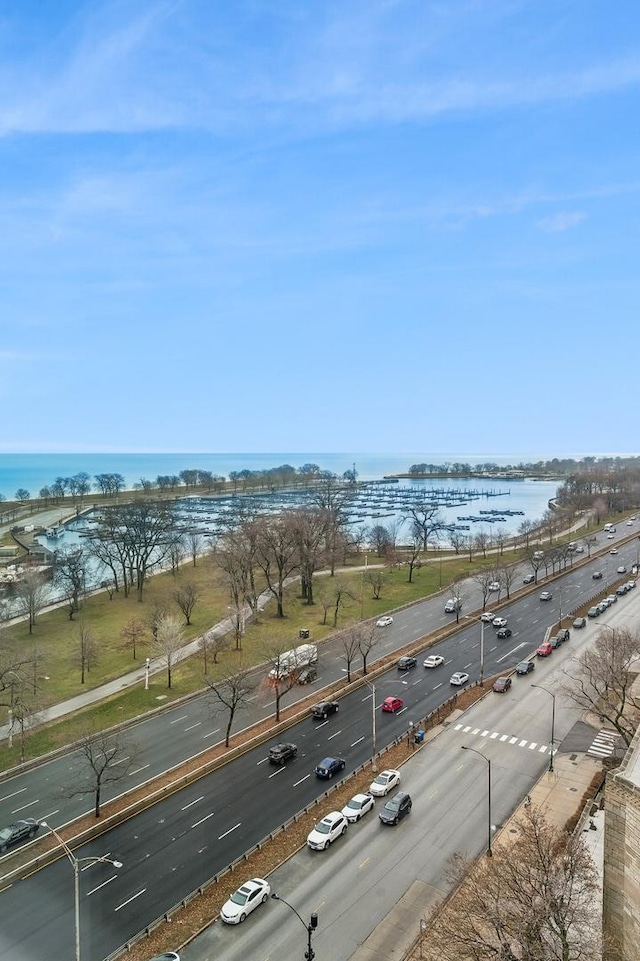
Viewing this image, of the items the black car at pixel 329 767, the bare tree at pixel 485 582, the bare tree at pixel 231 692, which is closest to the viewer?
the black car at pixel 329 767

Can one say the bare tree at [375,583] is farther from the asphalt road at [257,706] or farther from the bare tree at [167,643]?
the bare tree at [167,643]

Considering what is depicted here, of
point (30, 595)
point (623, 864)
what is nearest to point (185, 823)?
point (623, 864)

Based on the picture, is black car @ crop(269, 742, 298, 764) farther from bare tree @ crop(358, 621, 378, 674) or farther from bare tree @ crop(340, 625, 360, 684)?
bare tree @ crop(358, 621, 378, 674)

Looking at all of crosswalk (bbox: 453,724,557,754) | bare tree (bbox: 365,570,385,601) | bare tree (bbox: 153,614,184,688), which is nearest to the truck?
bare tree (bbox: 153,614,184,688)

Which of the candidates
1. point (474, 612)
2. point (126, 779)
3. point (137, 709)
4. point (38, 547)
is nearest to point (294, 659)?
point (137, 709)

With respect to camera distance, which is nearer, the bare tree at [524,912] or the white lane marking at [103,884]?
the bare tree at [524,912]

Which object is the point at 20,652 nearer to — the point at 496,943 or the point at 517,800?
the point at 517,800

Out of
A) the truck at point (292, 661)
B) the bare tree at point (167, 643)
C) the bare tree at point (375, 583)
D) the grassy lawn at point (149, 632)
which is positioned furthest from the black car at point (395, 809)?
the bare tree at point (375, 583)
